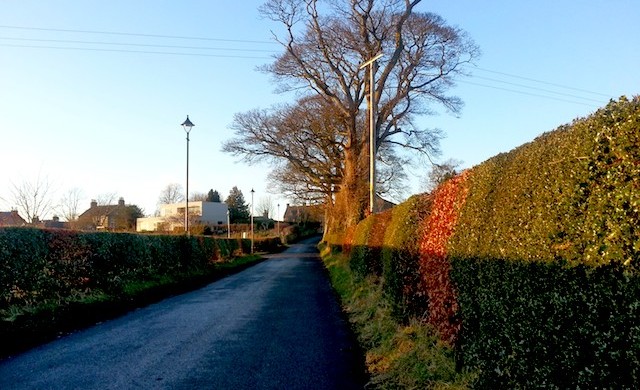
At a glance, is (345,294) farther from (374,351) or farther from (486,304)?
(486,304)

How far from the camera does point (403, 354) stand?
6.09 m

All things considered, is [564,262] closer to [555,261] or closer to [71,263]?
[555,261]

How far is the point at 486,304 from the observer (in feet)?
14.3

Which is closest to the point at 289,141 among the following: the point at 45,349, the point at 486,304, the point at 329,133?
the point at 329,133

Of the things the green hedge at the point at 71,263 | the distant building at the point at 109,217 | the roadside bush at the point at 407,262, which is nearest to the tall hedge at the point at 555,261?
the roadside bush at the point at 407,262

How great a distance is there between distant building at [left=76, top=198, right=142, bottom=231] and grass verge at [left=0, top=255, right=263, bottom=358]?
8.42 metres

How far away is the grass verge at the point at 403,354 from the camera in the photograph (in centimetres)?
510

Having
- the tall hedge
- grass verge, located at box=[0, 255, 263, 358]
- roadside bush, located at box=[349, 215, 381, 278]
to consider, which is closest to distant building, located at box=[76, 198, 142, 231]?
grass verge, located at box=[0, 255, 263, 358]

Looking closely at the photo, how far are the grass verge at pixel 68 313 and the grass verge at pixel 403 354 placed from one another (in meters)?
5.50

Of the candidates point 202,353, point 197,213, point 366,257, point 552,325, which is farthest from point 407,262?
point 197,213

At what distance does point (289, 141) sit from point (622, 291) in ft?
95.9

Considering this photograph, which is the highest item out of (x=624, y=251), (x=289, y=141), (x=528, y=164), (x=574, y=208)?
(x=289, y=141)

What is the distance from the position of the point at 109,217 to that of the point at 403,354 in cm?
4949

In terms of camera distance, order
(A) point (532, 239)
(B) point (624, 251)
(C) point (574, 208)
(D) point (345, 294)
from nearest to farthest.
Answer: (B) point (624, 251)
(C) point (574, 208)
(A) point (532, 239)
(D) point (345, 294)
